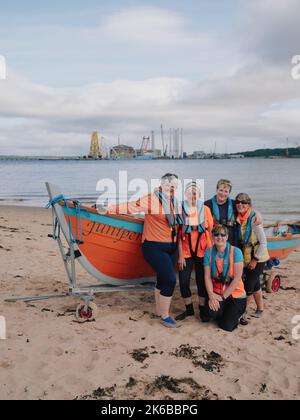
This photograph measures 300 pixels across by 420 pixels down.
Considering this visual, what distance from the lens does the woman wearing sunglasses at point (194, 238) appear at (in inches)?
182

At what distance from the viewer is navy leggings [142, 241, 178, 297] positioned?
15.1 ft

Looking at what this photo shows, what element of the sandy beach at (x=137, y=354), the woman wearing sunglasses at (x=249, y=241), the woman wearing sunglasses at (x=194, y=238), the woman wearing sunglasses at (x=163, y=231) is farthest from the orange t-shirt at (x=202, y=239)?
the sandy beach at (x=137, y=354)

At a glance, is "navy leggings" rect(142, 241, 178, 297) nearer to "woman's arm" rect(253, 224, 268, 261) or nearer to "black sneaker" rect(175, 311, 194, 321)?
"black sneaker" rect(175, 311, 194, 321)

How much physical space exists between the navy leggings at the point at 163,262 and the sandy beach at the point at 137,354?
1.45ft

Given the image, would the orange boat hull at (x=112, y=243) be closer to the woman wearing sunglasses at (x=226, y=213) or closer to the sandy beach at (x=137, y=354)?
the sandy beach at (x=137, y=354)

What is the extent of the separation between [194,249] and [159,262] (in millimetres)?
437

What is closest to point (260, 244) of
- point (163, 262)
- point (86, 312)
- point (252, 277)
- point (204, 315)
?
point (252, 277)

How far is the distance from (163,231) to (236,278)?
3.11 ft

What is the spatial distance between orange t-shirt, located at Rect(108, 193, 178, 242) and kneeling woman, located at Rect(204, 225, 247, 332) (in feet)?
1.74

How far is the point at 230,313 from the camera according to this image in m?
4.49

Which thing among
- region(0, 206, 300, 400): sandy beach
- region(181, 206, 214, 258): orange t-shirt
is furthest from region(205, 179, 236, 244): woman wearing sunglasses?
region(0, 206, 300, 400): sandy beach

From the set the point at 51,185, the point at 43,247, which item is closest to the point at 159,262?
the point at 51,185

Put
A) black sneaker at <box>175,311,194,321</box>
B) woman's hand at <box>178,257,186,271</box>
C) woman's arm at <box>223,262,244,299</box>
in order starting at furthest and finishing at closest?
black sneaker at <box>175,311,194,321</box> < woman's hand at <box>178,257,186,271</box> < woman's arm at <box>223,262,244,299</box>
